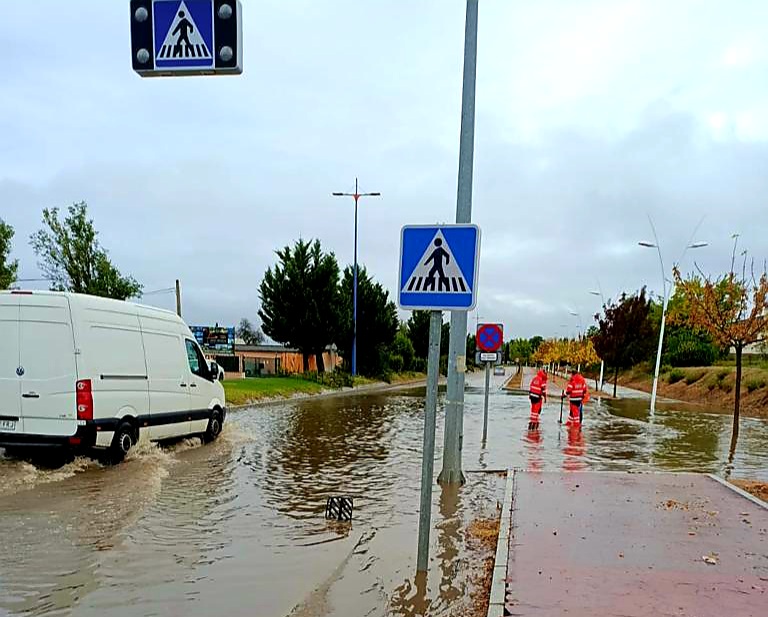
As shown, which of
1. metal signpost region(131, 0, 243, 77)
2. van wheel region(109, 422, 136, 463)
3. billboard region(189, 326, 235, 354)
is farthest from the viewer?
billboard region(189, 326, 235, 354)

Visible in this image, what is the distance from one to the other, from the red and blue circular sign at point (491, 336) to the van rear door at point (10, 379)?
8.99 m

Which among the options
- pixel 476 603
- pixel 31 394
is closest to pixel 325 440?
pixel 31 394

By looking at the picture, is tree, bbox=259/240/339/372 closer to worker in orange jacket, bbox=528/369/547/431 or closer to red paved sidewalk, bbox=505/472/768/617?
worker in orange jacket, bbox=528/369/547/431

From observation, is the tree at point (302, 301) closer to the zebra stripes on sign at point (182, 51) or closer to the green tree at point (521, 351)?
the zebra stripes on sign at point (182, 51)

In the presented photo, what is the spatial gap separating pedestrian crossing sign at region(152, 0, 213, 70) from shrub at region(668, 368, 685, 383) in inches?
1616

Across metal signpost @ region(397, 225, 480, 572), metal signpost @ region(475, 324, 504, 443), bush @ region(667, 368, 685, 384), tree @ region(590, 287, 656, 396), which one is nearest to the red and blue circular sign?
metal signpost @ region(475, 324, 504, 443)

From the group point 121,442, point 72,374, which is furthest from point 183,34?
point 121,442

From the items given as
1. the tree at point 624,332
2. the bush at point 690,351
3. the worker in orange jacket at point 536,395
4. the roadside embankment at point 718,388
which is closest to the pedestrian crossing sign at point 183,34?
the worker in orange jacket at point 536,395

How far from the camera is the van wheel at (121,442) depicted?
10.1m

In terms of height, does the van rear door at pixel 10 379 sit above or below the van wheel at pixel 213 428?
above

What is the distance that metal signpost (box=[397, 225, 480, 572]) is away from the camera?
5.21 metres

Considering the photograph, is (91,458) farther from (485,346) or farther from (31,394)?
(485,346)

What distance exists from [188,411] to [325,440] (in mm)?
3553

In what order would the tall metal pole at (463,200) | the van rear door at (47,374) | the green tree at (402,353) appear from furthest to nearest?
1. the green tree at (402,353)
2. the van rear door at (47,374)
3. the tall metal pole at (463,200)
